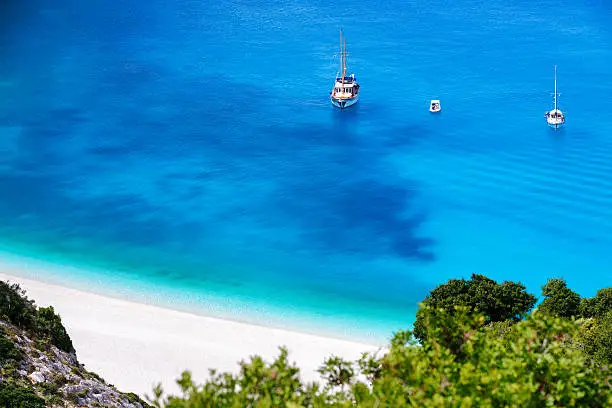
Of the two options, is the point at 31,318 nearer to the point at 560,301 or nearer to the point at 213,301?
the point at 213,301

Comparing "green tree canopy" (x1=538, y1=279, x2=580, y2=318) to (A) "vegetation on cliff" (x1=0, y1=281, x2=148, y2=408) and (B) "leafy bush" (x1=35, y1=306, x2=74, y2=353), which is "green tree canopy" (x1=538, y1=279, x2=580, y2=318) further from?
(B) "leafy bush" (x1=35, y1=306, x2=74, y2=353)

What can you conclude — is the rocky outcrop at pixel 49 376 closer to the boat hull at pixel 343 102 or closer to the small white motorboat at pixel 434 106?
the boat hull at pixel 343 102

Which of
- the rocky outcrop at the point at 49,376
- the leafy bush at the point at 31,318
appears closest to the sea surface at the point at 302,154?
the leafy bush at the point at 31,318

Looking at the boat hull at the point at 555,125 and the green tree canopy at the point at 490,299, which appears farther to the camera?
the boat hull at the point at 555,125

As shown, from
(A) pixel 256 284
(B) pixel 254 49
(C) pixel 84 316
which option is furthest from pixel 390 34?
(C) pixel 84 316

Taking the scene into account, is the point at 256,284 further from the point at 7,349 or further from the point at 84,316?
the point at 7,349
